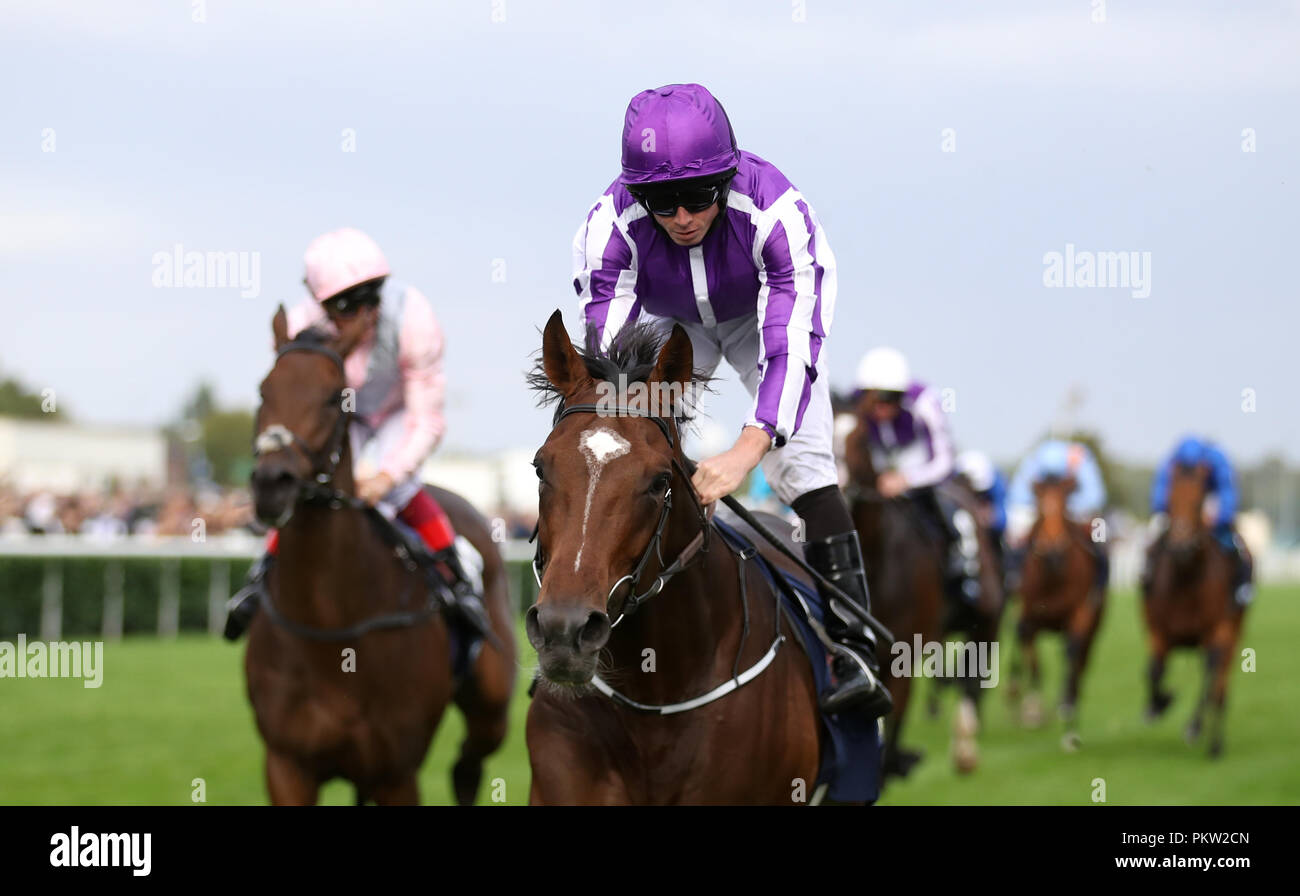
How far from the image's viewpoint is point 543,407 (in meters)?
3.71

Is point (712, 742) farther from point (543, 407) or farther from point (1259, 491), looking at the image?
point (1259, 491)

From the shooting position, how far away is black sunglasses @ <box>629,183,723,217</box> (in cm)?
382

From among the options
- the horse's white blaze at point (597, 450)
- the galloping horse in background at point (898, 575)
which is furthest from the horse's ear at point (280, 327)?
the galloping horse in background at point (898, 575)

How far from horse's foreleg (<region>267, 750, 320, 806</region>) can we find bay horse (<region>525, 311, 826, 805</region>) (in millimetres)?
1728

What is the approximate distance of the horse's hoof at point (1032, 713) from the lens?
42.3ft

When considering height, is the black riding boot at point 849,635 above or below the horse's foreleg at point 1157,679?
above

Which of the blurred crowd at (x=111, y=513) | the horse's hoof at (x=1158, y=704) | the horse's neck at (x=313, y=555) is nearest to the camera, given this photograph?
the horse's neck at (x=313, y=555)

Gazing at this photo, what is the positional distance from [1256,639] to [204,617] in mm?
15526

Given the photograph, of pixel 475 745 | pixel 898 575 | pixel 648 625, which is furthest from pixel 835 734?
pixel 898 575

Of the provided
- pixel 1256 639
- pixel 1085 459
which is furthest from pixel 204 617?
pixel 1256 639

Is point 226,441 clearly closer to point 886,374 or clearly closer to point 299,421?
point 886,374

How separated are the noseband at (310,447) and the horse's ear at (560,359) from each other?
182cm

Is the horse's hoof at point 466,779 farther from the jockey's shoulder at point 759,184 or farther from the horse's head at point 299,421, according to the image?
the jockey's shoulder at point 759,184

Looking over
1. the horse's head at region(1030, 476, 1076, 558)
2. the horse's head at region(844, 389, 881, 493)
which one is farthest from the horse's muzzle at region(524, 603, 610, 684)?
the horse's head at region(1030, 476, 1076, 558)
